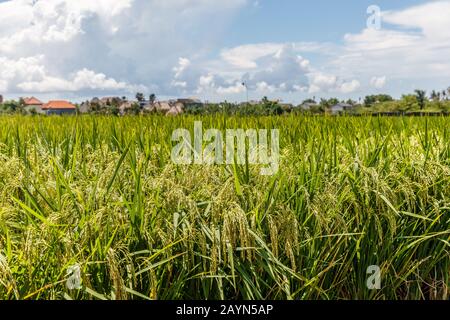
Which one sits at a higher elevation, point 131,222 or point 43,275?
point 131,222

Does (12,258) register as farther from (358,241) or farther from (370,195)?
(370,195)

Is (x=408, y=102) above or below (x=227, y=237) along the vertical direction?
above

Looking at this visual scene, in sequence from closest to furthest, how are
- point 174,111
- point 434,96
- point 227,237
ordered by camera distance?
point 227,237
point 174,111
point 434,96

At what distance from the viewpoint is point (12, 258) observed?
2.41m

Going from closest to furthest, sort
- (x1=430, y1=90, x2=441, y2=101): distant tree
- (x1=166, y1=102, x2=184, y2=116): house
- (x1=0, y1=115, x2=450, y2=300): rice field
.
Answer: (x1=0, y1=115, x2=450, y2=300): rice field, (x1=166, y1=102, x2=184, y2=116): house, (x1=430, y1=90, x2=441, y2=101): distant tree

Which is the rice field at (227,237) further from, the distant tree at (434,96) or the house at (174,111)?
the distant tree at (434,96)

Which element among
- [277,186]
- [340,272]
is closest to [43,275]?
[277,186]

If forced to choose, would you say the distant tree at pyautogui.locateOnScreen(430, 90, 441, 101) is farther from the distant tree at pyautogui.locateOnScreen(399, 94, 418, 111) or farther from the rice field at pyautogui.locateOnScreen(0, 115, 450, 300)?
the rice field at pyautogui.locateOnScreen(0, 115, 450, 300)

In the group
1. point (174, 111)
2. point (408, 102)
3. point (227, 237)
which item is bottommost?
point (227, 237)

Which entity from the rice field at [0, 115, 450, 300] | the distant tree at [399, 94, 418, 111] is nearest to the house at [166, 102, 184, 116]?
the rice field at [0, 115, 450, 300]

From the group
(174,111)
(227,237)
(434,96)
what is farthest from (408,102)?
(227,237)

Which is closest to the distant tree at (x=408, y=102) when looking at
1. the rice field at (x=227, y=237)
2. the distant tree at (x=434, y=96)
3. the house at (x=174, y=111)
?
the distant tree at (x=434, y=96)

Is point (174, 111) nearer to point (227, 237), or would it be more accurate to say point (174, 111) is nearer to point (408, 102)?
point (227, 237)
